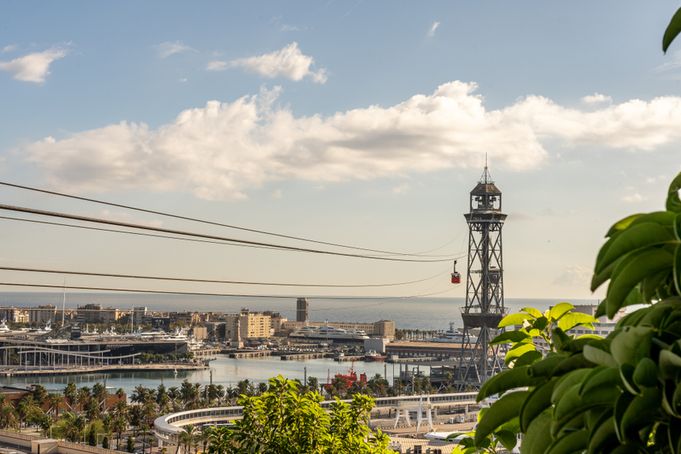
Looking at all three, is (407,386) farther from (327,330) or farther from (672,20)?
(672,20)

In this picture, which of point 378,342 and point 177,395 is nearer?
point 177,395

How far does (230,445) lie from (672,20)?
538 cm

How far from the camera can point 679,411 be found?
Answer: 2.83ft

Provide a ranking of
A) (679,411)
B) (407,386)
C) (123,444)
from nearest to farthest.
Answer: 1. (679,411)
2. (123,444)
3. (407,386)

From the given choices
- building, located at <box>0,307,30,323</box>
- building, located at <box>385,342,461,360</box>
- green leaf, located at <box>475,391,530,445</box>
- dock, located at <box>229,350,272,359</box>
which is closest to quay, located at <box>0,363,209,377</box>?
dock, located at <box>229,350,272,359</box>

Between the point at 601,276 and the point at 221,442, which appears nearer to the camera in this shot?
the point at 601,276

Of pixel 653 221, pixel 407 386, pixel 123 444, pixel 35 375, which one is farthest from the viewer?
pixel 35 375

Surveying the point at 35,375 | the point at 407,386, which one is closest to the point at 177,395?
the point at 407,386

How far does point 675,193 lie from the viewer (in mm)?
1065

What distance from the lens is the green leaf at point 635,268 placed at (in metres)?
0.97

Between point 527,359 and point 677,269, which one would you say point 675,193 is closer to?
point 677,269

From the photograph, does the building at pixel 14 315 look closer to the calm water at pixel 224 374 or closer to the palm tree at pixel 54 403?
the calm water at pixel 224 374

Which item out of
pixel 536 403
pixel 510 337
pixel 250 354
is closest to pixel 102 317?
pixel 250 354

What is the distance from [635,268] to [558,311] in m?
0.84
